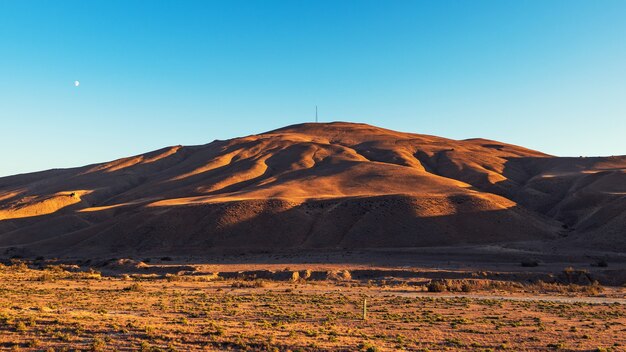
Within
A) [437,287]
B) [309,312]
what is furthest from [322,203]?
[309,312]

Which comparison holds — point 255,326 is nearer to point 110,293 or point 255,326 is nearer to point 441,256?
point 110,293

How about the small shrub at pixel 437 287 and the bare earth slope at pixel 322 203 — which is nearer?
the small shrub at pixel 437 287

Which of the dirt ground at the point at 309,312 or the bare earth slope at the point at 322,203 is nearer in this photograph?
the dirt ground at the point at 309,312

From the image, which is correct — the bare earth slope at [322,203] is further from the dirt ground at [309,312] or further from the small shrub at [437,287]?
the small shrub at [437,287]

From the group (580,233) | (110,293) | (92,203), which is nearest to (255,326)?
(110,293)

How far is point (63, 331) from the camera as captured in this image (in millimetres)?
18625

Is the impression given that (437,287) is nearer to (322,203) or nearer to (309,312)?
(309,312)

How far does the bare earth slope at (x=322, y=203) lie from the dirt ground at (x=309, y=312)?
20578 millimetres

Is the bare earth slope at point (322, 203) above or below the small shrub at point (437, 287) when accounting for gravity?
above

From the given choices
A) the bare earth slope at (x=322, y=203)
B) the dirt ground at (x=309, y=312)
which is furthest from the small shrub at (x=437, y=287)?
the bare earth slope at (x=322, y=203)

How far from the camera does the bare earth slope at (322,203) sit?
2542 inches

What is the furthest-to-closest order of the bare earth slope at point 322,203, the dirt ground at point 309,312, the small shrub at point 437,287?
1. the bare earth slope at point 322,203
2. the small shrub at point 437,287
3. the dirt ground at point 309,312

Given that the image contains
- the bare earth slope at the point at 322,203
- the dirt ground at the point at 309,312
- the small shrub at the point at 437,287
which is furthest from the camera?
the bare earth slope at the point at 322,203

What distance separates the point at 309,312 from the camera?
82.4ft
